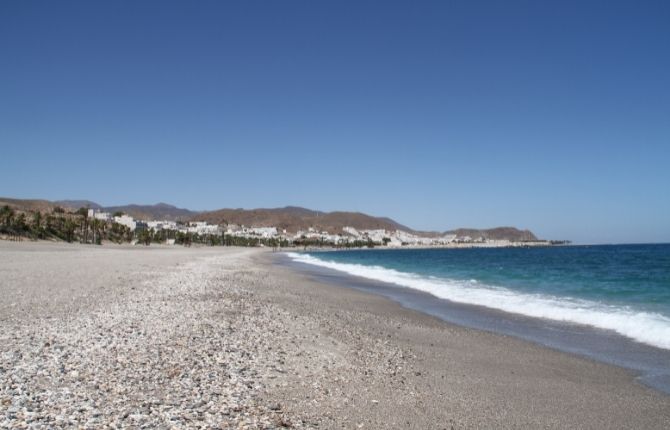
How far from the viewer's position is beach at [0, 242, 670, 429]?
543 centimetres

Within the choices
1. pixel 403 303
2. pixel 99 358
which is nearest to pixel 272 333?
pixel 99 358

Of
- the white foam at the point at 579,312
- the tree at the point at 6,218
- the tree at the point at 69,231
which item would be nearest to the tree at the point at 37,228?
the tree at the point at 6,218

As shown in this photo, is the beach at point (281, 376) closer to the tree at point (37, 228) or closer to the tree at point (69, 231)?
the tree at point (37, 228)

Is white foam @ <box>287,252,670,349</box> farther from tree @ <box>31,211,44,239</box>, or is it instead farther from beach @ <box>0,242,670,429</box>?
tree @ <box>31,211,44,239</box>

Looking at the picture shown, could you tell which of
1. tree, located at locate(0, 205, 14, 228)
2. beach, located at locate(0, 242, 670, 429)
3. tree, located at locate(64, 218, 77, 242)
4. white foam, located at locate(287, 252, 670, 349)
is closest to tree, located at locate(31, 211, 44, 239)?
tree, located at locate(0, 205, 14, 228)

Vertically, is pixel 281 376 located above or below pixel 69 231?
below

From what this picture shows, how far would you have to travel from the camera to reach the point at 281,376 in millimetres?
7051

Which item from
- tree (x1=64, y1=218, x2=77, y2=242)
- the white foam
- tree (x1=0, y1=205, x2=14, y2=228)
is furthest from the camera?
tree (x1=64, y1=218, x2=77, y2=242)

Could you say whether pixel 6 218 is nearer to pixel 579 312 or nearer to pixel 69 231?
pixel 69 231

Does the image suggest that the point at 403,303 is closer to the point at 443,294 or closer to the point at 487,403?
the point at 443,294

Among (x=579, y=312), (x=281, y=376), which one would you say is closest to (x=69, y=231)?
(x=579, y=312)

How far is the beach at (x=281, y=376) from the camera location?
214 inches

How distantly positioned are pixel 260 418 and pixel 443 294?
18918 mm

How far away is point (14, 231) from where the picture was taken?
76.2 metres
